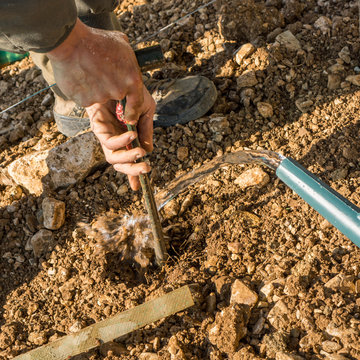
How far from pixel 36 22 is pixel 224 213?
1.11m

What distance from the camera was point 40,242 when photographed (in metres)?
2.05

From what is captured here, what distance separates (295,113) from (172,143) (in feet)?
2.11

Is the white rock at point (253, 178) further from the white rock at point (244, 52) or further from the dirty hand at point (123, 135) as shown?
the white rock at point (244, 52)

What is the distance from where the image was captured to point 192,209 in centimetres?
201

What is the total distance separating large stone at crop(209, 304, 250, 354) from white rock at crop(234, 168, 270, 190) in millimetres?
621

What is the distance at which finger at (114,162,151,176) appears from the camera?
1.55 metres

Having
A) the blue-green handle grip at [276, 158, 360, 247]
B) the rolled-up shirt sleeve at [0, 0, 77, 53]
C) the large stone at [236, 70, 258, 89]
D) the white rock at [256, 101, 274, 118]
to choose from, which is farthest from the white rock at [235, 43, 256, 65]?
the rolled-up shirt sleeve at [0, 0, 77, 53]

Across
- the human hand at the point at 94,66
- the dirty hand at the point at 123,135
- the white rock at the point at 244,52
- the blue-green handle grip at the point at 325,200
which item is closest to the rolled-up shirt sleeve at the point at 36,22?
the human hand at the point at 94,66

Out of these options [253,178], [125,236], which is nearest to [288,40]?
[253,178]

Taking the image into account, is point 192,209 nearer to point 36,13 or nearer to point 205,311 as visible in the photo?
point 205,311

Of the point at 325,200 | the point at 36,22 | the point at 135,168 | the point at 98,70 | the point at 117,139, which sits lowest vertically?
the point at 325,200

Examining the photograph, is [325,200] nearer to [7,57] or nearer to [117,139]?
[117,139]

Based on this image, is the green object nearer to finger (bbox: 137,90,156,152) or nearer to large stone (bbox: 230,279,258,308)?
finger (bbox: 137,90,156,152)

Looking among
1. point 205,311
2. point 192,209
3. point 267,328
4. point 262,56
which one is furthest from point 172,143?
point 267,328
